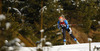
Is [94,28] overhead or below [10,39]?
below

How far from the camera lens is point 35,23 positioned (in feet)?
42.5

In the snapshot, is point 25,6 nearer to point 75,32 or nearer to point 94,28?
point 75,32

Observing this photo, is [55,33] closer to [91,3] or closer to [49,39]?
[49,39]

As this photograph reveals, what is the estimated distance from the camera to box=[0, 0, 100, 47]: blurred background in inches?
411

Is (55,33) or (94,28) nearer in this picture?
(55,33)

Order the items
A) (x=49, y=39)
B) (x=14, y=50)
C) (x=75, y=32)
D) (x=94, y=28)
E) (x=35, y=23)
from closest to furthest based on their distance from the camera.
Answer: (x=14, y=50) < (x=49, y=39) < (x=35, y=23) < (x=75, y=32) < (x=94, y=28)

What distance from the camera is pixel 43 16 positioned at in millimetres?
12148

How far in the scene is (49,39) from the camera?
39.4ft

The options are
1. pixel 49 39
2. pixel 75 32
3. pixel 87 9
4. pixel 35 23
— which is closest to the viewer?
pixel 49 39

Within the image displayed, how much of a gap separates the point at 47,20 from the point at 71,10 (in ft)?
Result: 21.9

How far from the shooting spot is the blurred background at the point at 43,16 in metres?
10.4

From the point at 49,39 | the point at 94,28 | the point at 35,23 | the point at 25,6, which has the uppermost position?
the point at 25,6

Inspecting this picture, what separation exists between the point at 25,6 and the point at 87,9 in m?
7.11

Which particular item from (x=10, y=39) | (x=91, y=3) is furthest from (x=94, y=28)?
(x=10, y=39)
